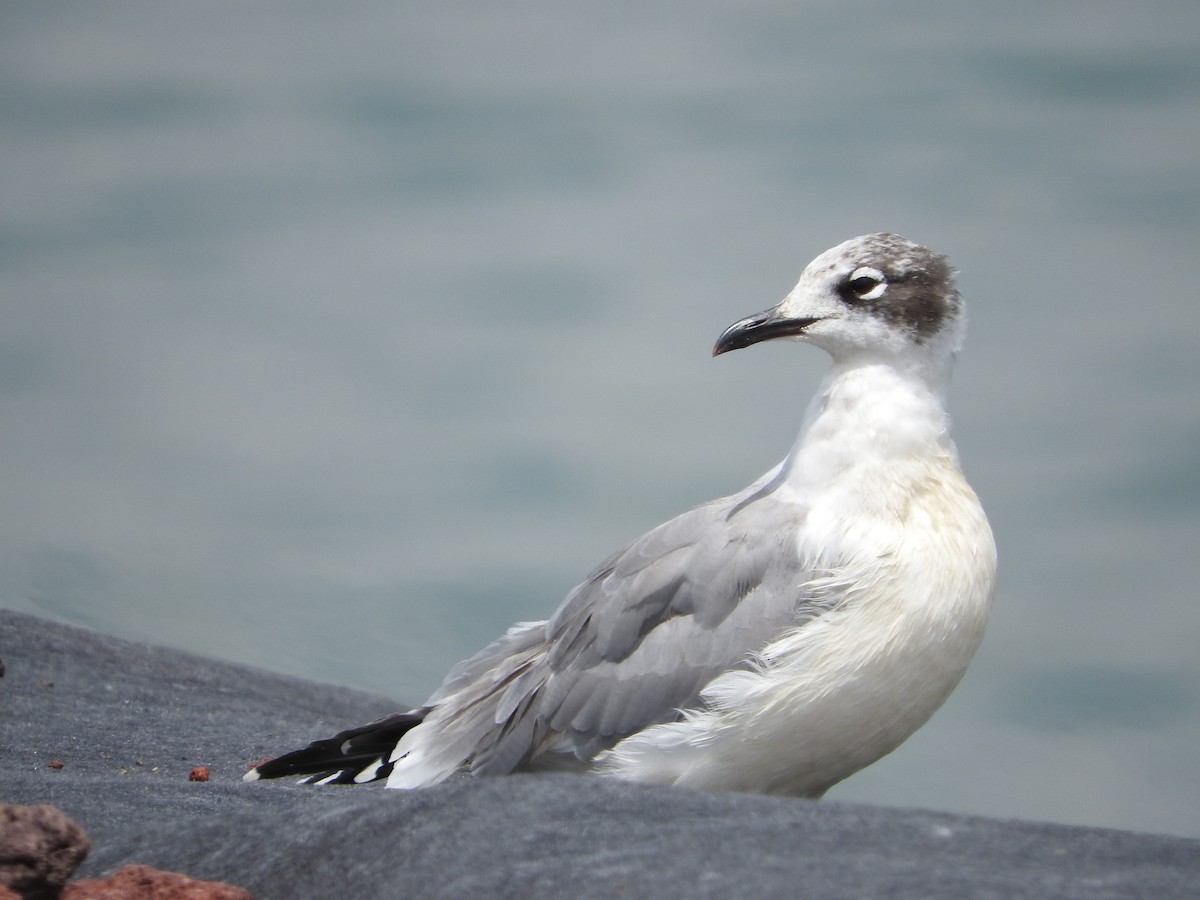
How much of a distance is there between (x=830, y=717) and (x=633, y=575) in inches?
27.3

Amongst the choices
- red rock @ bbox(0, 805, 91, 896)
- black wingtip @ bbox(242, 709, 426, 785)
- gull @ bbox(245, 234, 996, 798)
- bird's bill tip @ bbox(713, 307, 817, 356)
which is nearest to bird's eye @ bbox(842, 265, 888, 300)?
gull @ bbox(245, 234, 996, 798)

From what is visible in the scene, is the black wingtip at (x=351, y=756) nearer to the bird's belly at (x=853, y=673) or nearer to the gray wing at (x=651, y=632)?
the gray wing at (x=651, y=632)

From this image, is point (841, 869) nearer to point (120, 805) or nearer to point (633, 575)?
point (633, 575)

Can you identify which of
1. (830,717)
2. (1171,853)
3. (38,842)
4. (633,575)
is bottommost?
(38,842)

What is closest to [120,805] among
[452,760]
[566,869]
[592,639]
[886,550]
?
[452,760]

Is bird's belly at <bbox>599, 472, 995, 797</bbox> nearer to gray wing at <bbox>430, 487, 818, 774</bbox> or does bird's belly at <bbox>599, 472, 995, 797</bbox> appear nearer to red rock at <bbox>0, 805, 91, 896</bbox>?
gray wing at <bbox>430, 487, 818, 774</bbox>

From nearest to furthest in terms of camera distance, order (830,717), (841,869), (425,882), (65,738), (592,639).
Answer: (841,869), (425,882), (830,717), (592,639), (65,738)

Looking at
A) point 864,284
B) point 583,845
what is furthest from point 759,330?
point 583,845

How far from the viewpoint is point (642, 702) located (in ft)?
12.7

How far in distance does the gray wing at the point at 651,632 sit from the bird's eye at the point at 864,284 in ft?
2.00

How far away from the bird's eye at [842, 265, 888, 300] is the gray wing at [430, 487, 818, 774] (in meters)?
0.61

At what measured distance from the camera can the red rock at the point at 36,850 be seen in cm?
285

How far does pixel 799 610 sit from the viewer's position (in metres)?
3.70

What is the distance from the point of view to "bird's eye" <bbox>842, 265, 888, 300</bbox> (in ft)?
13.0
